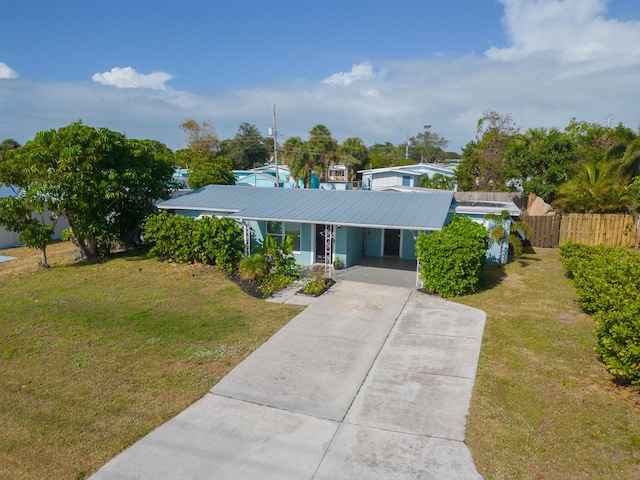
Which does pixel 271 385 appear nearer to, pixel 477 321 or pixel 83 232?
pixel 477 321

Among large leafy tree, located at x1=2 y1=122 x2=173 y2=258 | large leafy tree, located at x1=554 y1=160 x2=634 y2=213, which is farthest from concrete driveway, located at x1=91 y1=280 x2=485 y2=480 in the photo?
large leafy tree, located at x1=554 y1=160 x2=634 y2=213

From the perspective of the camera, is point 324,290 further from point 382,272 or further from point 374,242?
point 374,242

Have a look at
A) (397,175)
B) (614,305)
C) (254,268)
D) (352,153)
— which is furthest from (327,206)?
(352,153)

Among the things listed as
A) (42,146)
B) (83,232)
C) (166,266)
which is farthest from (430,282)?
(42,146)

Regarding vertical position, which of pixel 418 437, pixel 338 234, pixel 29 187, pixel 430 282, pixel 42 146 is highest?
pixel 42 146

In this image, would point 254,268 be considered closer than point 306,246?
Yes
